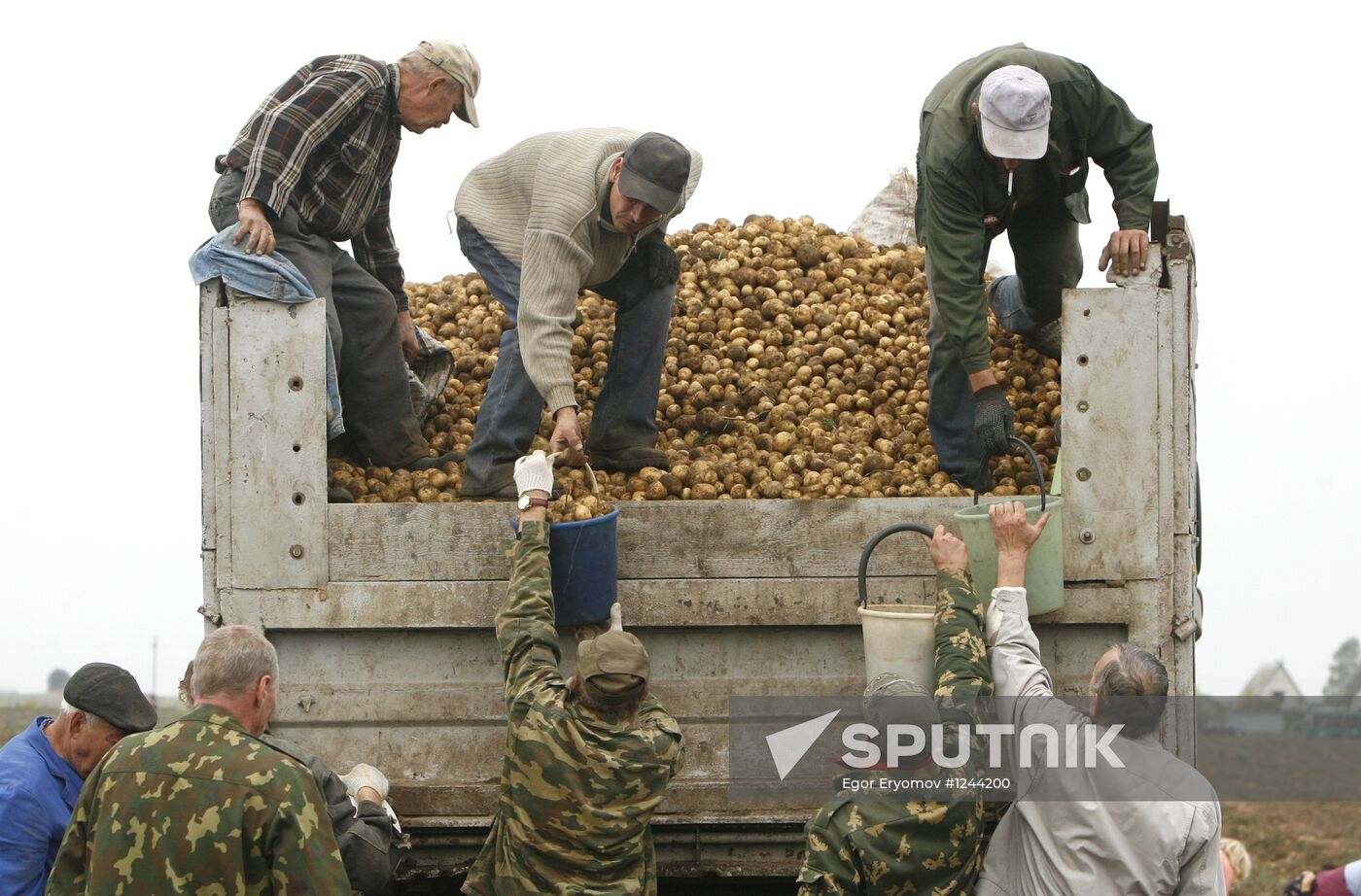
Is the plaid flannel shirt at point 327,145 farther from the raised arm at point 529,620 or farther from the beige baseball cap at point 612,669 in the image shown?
the beige baseball cap at point 612,669

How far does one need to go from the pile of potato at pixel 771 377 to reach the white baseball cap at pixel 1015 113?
106cm

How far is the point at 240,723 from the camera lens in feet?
10.6

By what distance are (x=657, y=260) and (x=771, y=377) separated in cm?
86

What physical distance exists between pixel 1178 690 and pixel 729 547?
1396 millimetres

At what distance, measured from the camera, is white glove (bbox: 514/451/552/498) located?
4301 mm

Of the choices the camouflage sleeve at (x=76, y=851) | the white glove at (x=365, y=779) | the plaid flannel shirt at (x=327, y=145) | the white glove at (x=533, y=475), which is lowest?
the white glove at (x=365, y=779)

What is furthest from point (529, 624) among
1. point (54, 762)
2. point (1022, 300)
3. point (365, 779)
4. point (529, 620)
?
point (1022, 300)

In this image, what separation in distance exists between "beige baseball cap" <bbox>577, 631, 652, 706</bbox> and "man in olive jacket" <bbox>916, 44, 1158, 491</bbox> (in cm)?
165

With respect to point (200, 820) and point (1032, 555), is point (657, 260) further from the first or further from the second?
point (200, 820)

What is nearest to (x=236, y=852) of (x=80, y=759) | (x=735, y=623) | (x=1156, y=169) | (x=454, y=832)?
(x=80, y=759)

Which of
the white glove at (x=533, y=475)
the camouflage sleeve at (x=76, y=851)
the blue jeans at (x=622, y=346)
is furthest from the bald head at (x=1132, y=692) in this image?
the camouflage sleeve at (x=76, y=851)

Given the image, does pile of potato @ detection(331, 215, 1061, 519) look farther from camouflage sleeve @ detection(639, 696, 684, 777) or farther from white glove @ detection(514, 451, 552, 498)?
camouflage sleeve @ detection(639, 696, 684, 777)

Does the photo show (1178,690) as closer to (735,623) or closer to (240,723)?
(735,623)

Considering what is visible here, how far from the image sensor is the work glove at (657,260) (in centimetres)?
536
